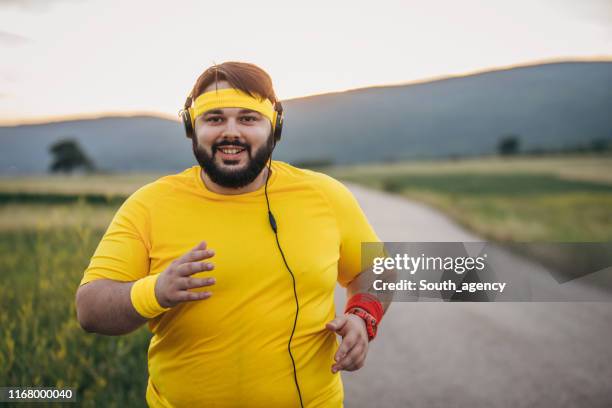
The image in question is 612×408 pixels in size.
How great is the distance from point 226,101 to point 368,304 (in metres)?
1.03

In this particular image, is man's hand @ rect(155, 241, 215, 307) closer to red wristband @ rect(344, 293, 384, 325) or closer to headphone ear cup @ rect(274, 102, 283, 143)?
red wristband @ rect(344, 293, 384, 325)

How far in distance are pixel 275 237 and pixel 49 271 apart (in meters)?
3.61

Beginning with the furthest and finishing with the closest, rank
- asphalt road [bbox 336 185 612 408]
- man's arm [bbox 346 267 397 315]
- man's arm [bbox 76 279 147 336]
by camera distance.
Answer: asphalt road [bbox 336 185 612 408] → man's arm [bbox 346 267 397 315] → man's arm [bbox 76 279 147 336]

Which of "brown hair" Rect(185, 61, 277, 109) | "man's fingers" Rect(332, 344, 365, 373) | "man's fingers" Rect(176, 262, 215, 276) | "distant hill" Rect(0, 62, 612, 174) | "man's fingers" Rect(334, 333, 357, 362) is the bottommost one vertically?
"distant hill" Rect(0, 62, 612, 174)

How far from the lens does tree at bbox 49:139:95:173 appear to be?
69.7 meters

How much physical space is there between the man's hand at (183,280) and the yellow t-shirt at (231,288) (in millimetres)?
281

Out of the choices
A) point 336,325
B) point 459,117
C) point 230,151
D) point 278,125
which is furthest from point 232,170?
point 459,117

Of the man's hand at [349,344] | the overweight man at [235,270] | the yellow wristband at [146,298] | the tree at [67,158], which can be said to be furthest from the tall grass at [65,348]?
the tree at [67,158]

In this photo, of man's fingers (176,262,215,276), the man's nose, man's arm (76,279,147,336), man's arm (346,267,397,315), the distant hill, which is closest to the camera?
man's fingers (176,262,215,276)

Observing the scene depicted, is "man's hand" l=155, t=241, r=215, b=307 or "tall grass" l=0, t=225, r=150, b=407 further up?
"man's hand" l=155, t=241, r=215, b=307

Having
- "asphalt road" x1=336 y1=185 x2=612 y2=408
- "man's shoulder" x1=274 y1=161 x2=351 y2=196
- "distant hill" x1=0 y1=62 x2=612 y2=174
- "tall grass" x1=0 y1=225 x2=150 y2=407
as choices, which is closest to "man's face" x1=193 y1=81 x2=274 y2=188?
"man's shoulder" x1=274 y1=161 x2=351 y2=196

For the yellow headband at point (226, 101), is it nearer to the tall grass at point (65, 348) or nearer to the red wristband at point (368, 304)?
the red wristband at point (368, 304)

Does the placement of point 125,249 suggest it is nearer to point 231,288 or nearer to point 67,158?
point 231,288

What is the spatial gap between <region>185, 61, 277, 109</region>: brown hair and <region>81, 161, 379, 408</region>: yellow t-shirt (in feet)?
1.28
